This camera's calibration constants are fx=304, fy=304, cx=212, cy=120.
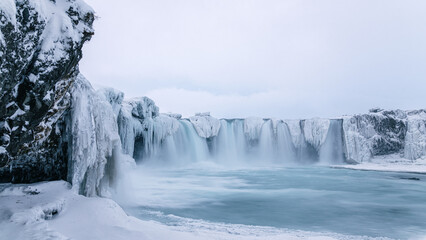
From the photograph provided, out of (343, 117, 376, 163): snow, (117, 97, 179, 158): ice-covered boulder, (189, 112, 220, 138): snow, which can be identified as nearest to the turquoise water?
(117, 97, 179, 158): ice-covered boulder

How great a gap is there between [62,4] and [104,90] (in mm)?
10692

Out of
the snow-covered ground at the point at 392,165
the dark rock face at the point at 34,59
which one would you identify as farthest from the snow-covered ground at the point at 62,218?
the snow-covered ground at the point at 392,165

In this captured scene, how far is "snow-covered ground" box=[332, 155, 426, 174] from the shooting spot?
829 inches

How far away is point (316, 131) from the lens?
2738cm

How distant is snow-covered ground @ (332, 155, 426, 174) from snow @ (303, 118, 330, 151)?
12.1ft

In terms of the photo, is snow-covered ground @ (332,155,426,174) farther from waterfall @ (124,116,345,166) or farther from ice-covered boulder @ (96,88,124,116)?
ice-covered boulder @ (96,88,124,116)

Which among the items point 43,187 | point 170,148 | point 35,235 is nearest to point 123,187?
point 43,187

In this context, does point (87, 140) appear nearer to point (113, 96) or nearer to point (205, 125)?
point (113, 96)

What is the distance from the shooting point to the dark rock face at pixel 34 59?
2715 millimetres

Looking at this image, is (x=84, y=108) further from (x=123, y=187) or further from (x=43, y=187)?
(x=123, y=187)

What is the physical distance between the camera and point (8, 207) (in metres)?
3.80

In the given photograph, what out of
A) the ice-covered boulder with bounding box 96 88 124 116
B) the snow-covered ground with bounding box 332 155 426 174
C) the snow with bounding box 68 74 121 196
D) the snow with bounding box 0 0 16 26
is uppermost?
the ice-covered boulder with bounding box 96 88 124 116

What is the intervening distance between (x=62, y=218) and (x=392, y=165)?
24.9 meters

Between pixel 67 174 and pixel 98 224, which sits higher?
pixel 67 174
